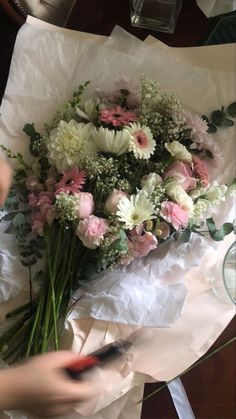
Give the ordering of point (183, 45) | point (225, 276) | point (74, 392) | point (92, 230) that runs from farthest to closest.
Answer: point (183, 45), point (225, 276), point (92, 230), point (74, 392)

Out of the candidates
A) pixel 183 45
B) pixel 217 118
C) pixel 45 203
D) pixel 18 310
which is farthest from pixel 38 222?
pixel 183 45

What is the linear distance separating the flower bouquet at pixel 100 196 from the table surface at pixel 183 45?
0.22 metres

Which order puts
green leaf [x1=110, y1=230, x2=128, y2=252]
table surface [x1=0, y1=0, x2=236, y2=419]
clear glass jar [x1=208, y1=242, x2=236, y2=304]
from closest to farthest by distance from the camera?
green leaf [x1=110, y1=230, x2=128, y2=252] < clear glass jar [x1=208, y1=242, x2=236, y2=304] < table surface [x1=0, y1=0, x2=236, y2=419]

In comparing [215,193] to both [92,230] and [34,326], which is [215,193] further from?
[34,326]

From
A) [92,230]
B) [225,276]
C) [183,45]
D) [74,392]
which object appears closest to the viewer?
[74,392]

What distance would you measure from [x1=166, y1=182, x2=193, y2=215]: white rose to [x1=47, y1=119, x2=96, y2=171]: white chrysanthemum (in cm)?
13

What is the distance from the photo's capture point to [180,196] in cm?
78

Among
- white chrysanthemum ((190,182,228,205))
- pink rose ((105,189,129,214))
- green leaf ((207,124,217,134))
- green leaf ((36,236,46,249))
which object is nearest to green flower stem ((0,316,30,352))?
green leaf ((36,236,46,249))

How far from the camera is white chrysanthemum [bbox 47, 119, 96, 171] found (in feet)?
2.68

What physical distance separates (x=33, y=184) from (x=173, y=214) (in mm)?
225

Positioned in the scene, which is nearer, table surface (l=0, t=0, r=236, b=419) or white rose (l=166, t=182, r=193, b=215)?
white rose (l=166, t=182, r=193, b=215)

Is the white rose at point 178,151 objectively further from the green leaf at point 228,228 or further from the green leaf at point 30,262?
the green leaf at point 30,262

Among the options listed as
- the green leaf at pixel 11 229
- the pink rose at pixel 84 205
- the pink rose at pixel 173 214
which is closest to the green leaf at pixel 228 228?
the pink rose at pixel 173 214

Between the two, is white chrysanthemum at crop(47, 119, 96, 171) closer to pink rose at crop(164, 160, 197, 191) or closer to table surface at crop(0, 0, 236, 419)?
pink rose at crop(164, 160, 197, 191)
